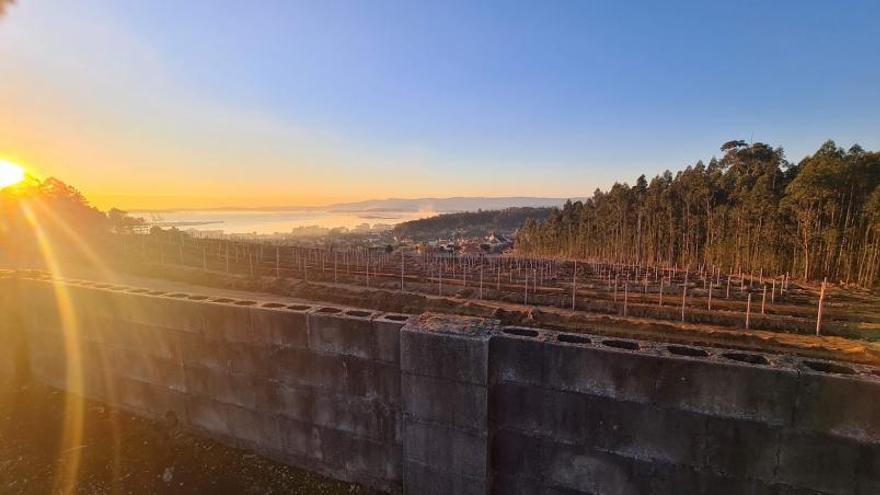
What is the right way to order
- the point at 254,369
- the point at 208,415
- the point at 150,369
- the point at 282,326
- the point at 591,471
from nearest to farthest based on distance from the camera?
the point at 591,471
the point at 282,326
the point at 254,369
the point at 208,415
the point at 150,369

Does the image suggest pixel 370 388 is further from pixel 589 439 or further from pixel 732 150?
pixel 732 150

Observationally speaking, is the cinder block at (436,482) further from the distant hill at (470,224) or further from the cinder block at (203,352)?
the distant hill at (470,224)

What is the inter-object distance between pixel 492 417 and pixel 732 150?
208 ft

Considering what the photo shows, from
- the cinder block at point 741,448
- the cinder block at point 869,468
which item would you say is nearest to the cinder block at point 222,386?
the cinder block at point 741,448

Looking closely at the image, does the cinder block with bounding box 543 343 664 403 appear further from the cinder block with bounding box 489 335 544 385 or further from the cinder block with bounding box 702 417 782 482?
the cinder block with bounding box 702 417 782 482

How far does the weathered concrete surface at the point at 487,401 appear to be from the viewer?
2656 millimetres

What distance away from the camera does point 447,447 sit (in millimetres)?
3395

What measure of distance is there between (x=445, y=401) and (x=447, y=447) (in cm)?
40

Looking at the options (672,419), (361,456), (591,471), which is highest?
(672,419)

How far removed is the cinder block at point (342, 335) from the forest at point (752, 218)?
3306 centimetres

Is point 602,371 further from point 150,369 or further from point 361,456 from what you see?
point 150,369

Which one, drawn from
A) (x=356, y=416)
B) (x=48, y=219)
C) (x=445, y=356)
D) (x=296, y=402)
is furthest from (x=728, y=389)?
(x=48, y=219)

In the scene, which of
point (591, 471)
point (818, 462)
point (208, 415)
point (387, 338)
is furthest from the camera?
point (208, 415)

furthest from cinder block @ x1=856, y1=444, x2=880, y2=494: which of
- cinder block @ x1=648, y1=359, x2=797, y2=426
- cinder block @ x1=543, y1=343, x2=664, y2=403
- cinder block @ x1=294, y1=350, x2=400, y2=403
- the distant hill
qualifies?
the distant hill
